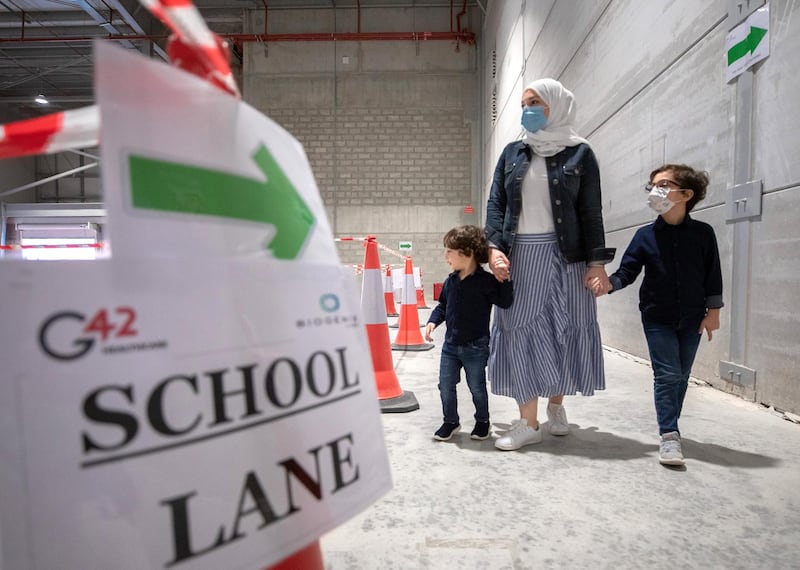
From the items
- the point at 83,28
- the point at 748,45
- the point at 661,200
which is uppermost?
the point at 83,28

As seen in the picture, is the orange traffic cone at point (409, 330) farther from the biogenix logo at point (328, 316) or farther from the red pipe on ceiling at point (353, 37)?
the red pipe on ceiling at point (353, 37)

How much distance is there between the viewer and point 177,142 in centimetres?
49

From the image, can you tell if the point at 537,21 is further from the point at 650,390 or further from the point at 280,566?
the point at 280,566

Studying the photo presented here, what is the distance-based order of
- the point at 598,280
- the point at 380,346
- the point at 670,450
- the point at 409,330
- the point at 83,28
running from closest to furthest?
1. the point at 670,450
2. the point at 598,280
3. the point at 380,346
4. the point at 409,330
5. the point at 83,28

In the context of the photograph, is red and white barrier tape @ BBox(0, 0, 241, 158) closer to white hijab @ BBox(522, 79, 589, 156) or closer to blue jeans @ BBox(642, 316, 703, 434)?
white hijab @ BBox(522, 79, 589, 156)

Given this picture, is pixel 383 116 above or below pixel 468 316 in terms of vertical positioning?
above

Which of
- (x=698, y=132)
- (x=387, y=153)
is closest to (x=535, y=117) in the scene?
(x=698, y=132)

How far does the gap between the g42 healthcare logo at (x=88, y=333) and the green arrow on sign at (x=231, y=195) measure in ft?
0.35

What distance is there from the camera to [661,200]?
1.75 meters

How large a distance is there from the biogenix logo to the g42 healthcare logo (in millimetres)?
176

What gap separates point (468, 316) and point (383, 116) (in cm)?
1103

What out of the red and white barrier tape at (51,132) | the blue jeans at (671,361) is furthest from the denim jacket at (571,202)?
the red and white barrier tape at (51,132)

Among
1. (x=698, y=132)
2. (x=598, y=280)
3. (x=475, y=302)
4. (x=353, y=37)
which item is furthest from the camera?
(x=353, y=37)

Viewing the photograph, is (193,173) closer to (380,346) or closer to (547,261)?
(547,261)
